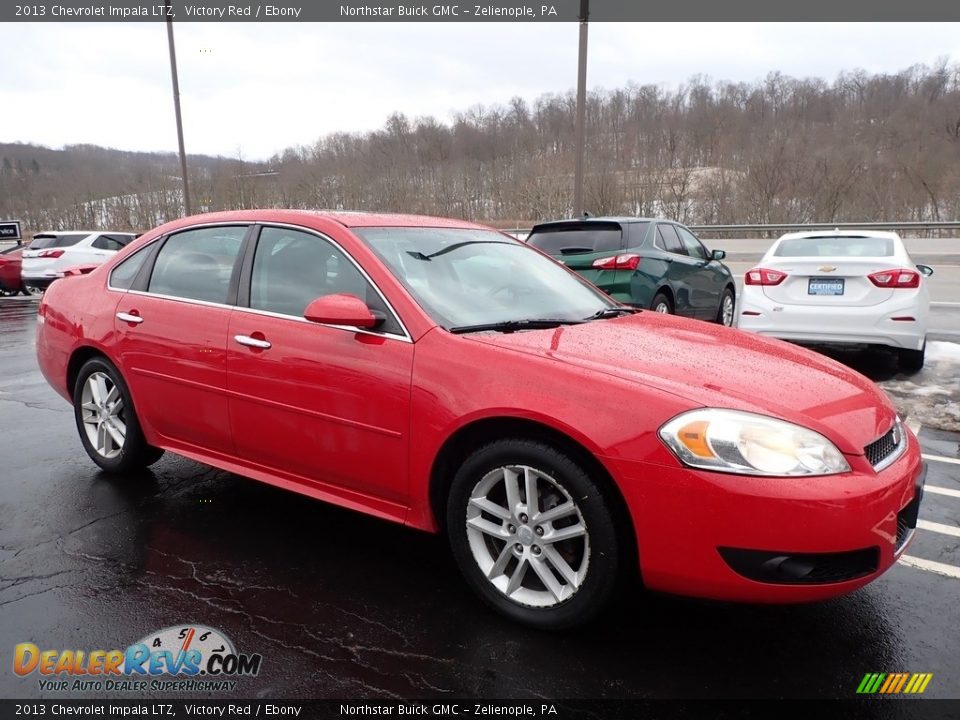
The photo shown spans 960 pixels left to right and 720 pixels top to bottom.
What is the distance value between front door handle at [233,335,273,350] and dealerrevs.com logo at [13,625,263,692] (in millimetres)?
1262

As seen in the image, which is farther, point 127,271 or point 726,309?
point 726,309

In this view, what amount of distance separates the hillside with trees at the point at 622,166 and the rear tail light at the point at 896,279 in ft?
86.9

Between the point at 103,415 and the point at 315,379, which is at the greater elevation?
the point at 315,379

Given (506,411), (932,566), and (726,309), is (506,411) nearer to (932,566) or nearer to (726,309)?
(932,566)

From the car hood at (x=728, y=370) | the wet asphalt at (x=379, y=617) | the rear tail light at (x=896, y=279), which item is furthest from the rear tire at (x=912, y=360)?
the car hood at (x=728, y=370)

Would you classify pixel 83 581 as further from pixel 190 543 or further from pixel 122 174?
pixel 122 174

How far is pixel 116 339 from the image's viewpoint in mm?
3967

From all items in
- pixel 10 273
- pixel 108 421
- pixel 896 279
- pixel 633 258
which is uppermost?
pixel 633 258

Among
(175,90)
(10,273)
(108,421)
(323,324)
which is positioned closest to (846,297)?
(323,324)

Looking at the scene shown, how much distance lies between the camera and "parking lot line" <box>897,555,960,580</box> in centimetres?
302

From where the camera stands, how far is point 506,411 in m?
2.50

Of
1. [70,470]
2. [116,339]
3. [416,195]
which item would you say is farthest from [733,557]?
[416,195]

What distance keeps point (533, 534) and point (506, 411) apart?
0.48 meters

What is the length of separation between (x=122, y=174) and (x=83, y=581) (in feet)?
229
